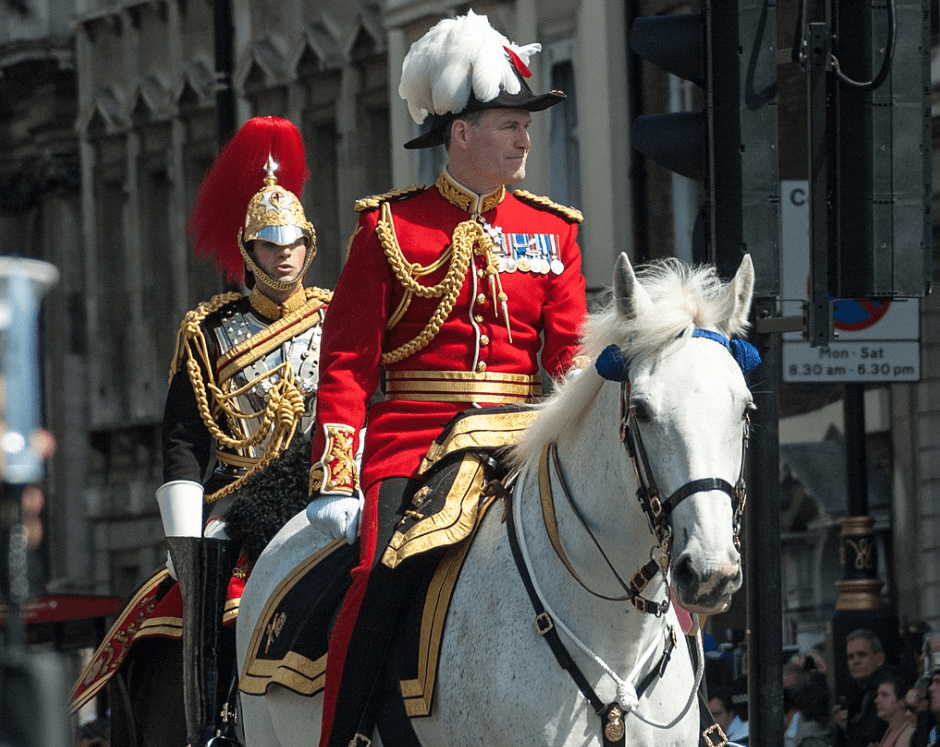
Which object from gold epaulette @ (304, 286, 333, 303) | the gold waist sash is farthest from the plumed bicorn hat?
gold epaulette @ (304, 286, 333, 303)

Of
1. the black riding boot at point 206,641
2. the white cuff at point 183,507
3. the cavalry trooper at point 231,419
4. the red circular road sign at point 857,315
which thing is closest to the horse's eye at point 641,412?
the cavalry trooper at point 231,419

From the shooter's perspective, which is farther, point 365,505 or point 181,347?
point 181,347

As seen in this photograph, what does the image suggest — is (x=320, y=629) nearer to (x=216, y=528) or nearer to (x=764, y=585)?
(x=764, y=585)

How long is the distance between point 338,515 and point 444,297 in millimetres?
706

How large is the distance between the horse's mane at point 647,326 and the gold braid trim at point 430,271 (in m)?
0.62

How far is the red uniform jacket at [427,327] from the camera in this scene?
6812 millimetres

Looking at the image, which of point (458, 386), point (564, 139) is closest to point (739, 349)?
point (458, 386)

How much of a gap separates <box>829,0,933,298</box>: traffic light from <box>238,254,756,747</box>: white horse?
953mm

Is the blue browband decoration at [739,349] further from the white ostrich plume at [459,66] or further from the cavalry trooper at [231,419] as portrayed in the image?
the cavalry trooper at [231,419]

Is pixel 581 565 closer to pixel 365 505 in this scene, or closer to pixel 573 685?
pixel 573 685

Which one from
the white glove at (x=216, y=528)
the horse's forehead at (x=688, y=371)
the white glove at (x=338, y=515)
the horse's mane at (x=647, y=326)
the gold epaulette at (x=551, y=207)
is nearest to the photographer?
the horse's forehead at (x=688, y=371)

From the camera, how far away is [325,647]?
699 cm

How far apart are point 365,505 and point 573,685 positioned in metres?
1.00

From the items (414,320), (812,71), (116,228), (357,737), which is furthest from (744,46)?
(116,228)
